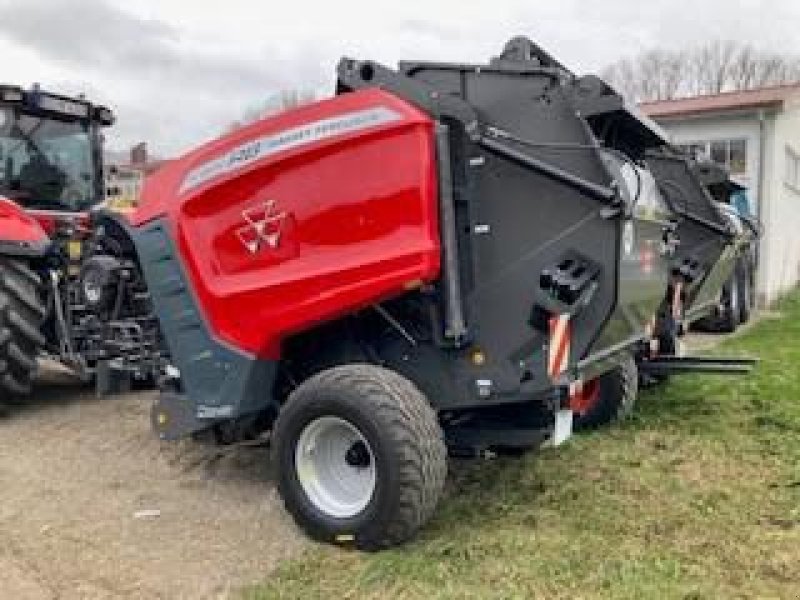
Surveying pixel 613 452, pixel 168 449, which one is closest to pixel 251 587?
pixel 168 449

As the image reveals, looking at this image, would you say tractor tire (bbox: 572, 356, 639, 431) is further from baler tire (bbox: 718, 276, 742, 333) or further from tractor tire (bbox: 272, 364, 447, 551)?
baler tire (bbox: 718, 276, 742, 333)

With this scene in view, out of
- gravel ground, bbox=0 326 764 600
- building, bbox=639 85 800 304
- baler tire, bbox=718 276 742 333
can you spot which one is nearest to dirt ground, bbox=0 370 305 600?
gravel ground, bbox=0 326 764 600

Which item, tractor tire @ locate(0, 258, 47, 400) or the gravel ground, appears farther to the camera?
tractor tire @ locate(0, 258, 47, 400)

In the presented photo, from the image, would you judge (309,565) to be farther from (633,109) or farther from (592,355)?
(633,109)

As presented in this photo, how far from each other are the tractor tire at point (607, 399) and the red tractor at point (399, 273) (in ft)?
3.95

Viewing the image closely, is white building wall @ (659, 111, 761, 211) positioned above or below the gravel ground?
above

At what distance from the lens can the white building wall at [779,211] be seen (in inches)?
675

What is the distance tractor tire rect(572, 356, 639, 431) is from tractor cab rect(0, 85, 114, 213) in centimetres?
456

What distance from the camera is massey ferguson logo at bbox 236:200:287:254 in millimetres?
4766

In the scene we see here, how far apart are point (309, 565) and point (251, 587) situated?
288mm

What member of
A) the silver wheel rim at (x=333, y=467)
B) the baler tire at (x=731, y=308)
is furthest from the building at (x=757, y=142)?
the silver wheel rim at (x=333, y=467)

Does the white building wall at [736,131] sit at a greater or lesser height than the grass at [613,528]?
greater

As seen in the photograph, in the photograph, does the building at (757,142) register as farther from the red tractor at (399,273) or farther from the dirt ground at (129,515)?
the red tractor at (399,273)

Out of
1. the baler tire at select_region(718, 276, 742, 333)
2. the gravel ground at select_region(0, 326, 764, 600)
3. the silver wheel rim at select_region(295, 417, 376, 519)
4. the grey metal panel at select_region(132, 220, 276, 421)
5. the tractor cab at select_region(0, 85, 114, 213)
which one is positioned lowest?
the baler tire at select_region(718, 276, 742, 333)
